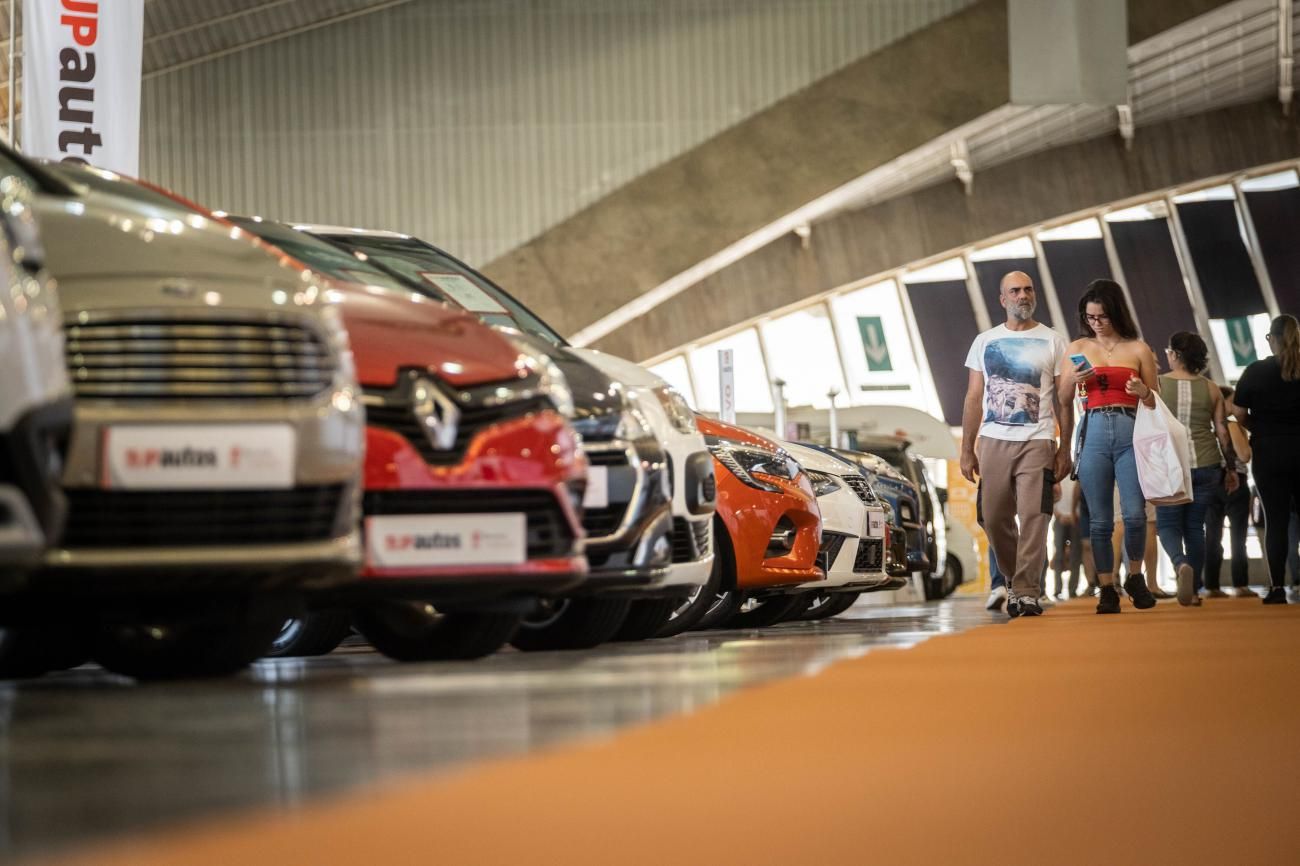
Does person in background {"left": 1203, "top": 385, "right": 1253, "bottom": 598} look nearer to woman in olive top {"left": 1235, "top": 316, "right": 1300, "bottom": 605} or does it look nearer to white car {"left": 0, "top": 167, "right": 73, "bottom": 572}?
woman in olive top {"left": 1235, "top": 316, "right": 1300, "bottom": 605}

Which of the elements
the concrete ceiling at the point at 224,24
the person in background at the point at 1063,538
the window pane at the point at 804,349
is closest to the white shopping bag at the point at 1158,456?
the person in background at the point at 1063,538

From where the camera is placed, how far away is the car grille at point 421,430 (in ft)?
15.3

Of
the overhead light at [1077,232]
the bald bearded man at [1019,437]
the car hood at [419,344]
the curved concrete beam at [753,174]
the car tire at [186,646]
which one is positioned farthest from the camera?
the overhead light at [1077,232]

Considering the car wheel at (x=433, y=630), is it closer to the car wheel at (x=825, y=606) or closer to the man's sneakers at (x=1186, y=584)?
the car wheel at (x=825, y=606)

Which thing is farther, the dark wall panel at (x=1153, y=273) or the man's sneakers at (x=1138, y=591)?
the dark wall panel at (x=1153, y=273)

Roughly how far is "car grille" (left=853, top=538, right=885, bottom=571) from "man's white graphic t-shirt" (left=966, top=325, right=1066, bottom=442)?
797 millimetres

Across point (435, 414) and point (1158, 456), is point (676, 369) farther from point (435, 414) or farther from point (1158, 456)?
point (435, 414)

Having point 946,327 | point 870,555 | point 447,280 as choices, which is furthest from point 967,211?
point 447,280

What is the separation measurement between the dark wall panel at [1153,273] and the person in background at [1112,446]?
21325 mm

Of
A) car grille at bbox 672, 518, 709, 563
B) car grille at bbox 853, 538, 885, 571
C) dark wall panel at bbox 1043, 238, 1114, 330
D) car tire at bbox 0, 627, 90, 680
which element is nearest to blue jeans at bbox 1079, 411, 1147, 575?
car grille at bbox 853, 538, 885, 571

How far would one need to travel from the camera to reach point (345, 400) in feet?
13.6

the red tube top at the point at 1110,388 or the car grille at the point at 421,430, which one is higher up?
the red tube top at the point at 1110,388

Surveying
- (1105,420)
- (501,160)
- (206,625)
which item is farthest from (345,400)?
(501,160)

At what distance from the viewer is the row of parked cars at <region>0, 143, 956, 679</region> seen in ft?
12.4
